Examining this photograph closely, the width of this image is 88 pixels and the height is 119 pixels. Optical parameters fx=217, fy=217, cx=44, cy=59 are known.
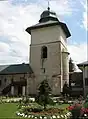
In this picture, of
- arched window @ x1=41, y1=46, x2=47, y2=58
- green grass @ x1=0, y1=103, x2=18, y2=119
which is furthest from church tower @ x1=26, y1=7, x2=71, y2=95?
green grass @ x1=0, y1=103, x2=18, y2=119

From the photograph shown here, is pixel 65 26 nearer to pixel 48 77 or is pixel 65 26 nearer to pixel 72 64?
pixel 48 77

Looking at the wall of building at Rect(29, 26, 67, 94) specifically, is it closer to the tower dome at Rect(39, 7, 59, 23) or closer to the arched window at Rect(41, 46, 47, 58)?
the arched window at Rect(41, 46, 47, 58)

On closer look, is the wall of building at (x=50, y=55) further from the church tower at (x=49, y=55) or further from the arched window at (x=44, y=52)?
the arched window at (x=44, y=52)

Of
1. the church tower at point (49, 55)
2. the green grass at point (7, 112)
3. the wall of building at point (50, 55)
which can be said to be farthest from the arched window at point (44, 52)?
the green grass at point (7, 112)

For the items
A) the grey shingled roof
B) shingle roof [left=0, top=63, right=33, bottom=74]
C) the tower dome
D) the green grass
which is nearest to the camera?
the green grass

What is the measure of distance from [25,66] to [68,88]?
26.6 feet

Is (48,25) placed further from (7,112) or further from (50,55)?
(7,112)

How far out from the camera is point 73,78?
33.9m

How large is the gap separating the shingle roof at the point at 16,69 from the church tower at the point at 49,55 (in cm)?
97

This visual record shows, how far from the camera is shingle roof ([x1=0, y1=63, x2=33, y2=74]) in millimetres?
33406

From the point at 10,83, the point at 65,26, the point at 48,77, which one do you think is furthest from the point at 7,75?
the point at 65,26

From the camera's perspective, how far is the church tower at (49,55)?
3155 cm

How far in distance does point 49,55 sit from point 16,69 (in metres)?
6.11

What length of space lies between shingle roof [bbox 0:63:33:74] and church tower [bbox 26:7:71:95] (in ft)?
3.17
